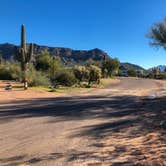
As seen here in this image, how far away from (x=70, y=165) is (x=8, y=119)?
6.60 meters

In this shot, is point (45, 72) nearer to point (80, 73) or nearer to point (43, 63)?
point (43, 63)

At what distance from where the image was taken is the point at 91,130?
1009 centimetres

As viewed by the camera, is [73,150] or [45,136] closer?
[73,150]

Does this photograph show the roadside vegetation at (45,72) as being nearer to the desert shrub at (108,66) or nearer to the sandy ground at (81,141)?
the sandy ground at (81,141)

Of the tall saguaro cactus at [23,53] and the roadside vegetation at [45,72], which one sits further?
the roadside vegetation at [45,72]

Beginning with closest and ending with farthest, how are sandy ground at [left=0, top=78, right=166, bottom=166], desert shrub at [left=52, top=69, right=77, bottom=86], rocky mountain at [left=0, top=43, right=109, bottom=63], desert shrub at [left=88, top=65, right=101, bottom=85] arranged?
sandy ground at [left=0, top=78, right=166, bottom=166]
desert shrub at [left=52, top=69, right=77, bottom=86]
desert shrub at [left=88, top=65, right=101, bottom=85]
rocky mountain at [left=0, top=43, right=109, bottom=63]

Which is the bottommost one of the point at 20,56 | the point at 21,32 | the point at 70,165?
the point at 70,165

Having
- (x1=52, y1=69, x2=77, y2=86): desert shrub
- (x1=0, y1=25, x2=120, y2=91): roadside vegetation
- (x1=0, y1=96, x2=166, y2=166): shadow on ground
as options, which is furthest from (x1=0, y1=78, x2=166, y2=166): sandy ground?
(x1=52, y1=69, x2=77, y2=86): desert shrub

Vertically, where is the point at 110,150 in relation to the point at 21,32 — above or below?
below

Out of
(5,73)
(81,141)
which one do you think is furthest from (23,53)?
(81,141)

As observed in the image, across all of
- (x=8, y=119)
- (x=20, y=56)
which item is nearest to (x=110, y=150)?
(x=8, y=119)

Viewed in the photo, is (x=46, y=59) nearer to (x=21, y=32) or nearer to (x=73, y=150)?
(x=21, y=32)

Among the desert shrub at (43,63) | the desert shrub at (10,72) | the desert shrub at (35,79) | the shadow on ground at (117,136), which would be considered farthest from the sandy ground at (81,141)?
the desert shrub at (43,63)

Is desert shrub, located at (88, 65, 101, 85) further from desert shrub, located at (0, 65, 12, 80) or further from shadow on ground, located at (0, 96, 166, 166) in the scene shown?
shadow on ground, located at (0, 96, 166, 166)
